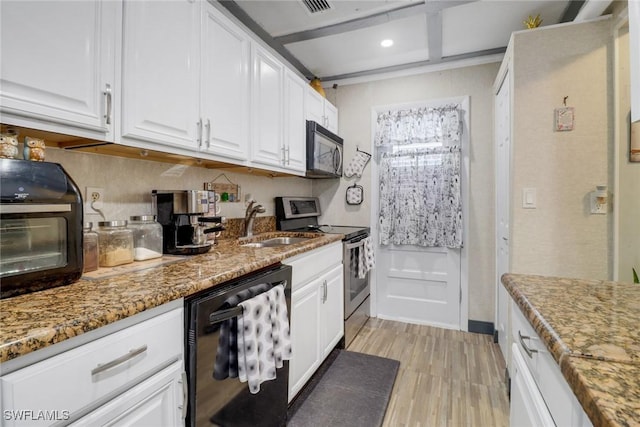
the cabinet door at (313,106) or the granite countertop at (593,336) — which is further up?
the cabinet door at (313,106)

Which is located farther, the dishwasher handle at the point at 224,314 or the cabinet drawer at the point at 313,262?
the cabinet drawer at the point at 313,262

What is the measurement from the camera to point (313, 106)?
274 centimetres

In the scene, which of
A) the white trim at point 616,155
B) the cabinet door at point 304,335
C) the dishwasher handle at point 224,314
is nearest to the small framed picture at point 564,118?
the white trim at point 616,155

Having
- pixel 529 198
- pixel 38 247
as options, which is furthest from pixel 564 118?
pixel 38 247

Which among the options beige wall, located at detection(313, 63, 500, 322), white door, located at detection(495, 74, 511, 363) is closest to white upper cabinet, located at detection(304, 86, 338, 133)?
beige wall, located at detection(313, 63, 500, 322)

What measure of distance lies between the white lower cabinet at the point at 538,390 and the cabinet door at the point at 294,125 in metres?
1.75

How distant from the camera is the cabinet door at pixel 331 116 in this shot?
3031 mm

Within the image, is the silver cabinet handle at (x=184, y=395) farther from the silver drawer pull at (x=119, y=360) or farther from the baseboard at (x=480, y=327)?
the baseboard at (x=480, y=327)

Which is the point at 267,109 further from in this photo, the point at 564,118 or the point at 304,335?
the point at 564,118

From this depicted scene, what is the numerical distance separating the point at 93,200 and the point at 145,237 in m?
0.26

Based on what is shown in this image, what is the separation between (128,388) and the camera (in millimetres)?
807

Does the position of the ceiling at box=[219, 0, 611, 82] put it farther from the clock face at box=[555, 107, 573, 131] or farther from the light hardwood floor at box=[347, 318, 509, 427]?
the light hardwood floor at box=[347, 318, 509, 427]

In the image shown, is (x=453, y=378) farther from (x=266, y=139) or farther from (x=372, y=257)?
(x=266, y=139)

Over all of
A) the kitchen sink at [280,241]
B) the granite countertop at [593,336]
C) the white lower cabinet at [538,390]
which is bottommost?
the white lower cabinet at [538,390]
